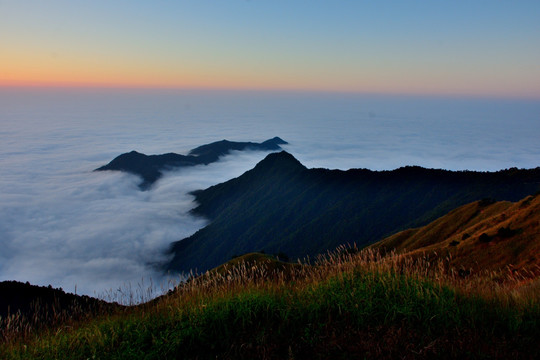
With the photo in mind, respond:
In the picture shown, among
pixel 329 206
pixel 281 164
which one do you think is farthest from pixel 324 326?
pixel 281 164

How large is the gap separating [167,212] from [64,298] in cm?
14408

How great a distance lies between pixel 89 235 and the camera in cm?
16312

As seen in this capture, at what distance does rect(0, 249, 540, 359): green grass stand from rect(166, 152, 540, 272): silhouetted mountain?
280 ft

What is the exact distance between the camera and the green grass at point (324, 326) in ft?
14.7

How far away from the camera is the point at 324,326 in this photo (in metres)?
4.99

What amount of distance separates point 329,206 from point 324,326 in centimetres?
11370

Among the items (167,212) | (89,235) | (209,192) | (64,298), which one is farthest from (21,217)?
(64,298)

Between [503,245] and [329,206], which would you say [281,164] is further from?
[503,245]

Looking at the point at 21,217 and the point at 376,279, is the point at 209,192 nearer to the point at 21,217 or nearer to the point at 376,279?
the point at 21,217

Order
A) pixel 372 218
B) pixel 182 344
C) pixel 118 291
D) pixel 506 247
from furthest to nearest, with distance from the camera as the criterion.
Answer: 1. pixel 372 218
2. pixel 506 247
3. pixel 118 291
4. pixel 182 344

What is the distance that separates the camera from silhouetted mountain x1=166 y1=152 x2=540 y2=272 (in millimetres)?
93812

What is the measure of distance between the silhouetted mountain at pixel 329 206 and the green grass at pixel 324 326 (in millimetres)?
85318

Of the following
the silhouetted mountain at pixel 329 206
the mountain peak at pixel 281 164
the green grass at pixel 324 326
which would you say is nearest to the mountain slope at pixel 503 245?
the green grass at pixel 324 326

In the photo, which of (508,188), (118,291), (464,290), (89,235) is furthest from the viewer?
(89,235)
